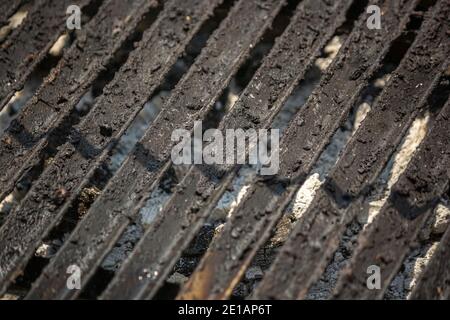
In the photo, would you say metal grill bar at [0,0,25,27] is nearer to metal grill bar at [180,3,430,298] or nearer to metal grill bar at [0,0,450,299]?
metal grill bar at [0,0,450,299]

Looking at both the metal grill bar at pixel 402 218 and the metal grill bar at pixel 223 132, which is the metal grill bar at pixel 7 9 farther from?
the metal grill bar at pixel 402 218

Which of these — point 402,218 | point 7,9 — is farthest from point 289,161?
point 7,9

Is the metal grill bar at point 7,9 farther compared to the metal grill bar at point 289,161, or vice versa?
the metal grill bar at point 7,9

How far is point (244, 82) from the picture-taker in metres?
2.14

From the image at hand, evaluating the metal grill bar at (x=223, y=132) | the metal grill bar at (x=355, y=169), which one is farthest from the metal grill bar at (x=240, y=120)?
the metal grill bar at (x=355, y=169)

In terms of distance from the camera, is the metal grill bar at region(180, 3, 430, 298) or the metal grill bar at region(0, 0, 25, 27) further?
the metal grill bar at region(0, 0, 25, 27)

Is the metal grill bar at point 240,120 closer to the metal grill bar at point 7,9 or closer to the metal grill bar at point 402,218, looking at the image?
the metal grill bar at point 402,218

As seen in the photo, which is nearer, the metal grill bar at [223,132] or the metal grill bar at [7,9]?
the metal grill bar at [223,132]

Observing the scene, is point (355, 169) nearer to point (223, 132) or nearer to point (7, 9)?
point (223, 132)

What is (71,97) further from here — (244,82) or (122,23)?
(244,82)

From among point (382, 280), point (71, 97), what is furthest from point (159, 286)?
point (71, 97)

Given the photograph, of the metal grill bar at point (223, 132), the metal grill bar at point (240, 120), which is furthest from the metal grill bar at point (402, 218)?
the metal grill bar at point (240, 120)

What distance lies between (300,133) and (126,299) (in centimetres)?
88

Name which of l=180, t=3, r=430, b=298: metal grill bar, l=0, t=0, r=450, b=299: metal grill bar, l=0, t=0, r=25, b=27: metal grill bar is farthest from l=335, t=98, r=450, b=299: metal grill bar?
l=0, t=0, r=25, b=27: metal grill bar
